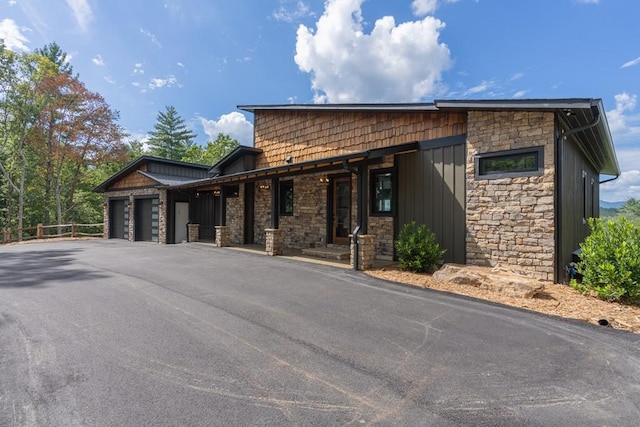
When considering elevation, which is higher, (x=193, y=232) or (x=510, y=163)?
(x=510, y=163)

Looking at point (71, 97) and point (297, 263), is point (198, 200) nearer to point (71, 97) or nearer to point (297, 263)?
point (297, 263)

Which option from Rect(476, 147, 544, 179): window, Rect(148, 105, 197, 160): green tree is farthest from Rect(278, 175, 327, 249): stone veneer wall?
Rect(148, 105, 197, 160): green tree

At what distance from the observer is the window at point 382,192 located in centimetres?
819

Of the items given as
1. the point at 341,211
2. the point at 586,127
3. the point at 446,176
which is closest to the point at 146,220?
the point at 341,211

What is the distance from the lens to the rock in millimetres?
4707

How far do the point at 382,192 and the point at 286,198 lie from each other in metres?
4.27

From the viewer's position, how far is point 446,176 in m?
7.00

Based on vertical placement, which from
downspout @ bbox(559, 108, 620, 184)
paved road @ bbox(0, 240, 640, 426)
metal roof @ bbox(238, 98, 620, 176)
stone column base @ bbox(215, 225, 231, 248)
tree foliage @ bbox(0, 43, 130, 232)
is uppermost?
tree foliage @ bbox(0, 43, 130, 232)

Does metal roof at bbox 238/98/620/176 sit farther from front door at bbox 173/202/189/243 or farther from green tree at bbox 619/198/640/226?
green tree at bbox 619/198/640/226

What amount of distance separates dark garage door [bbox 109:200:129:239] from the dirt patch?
1606cm

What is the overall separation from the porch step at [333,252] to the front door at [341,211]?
0.42 m

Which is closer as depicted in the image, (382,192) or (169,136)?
(382,192)

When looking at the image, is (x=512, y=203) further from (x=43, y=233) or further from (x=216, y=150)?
(x=216, y=150)

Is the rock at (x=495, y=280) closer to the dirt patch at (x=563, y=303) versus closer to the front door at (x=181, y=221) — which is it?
the dirt patch at (x=563, y=303)
